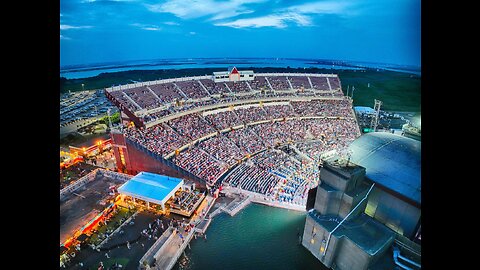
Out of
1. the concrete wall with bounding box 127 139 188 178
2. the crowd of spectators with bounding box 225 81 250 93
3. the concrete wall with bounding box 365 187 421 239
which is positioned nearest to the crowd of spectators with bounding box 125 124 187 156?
the concrete wall with bounding box 127 139 188 178

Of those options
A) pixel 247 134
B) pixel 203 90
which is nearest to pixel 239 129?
pixel 247 134

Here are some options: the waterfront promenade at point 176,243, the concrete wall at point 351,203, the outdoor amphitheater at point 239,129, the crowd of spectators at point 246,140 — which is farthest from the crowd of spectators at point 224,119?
the concrete wall at point 351,203

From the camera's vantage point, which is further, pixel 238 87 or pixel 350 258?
pixel 238 87

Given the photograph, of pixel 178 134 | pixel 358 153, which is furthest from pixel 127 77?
pixel 358 153

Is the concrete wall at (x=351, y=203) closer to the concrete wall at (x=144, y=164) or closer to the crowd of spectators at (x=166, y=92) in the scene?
the concrete wall at (x=144, y=164)

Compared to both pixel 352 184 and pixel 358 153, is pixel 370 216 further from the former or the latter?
pixel 358 153

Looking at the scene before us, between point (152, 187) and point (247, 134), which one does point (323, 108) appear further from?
point (152, 187)
